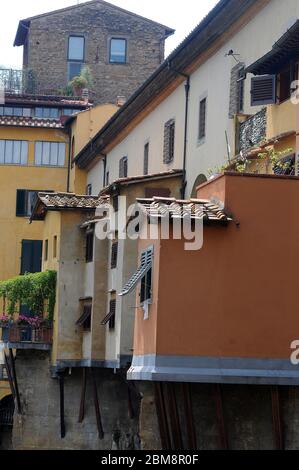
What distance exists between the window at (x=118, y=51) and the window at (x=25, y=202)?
496 inches

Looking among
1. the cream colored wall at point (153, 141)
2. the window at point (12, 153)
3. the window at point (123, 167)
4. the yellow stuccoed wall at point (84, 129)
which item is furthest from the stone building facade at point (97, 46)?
the window at point (123, 167)

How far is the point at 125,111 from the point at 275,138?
813 inches

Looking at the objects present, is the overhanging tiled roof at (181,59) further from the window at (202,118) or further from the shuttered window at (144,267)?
the shuttered window at (144,267)

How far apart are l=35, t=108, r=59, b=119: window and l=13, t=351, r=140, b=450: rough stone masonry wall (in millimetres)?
20588

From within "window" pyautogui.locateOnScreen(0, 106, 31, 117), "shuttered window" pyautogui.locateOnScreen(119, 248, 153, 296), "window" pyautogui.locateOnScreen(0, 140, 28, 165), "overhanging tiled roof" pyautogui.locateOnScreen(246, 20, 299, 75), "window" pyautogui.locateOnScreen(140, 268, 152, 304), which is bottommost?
"window" pyautogui.locateOnScreen(140, 268, 152, 304)

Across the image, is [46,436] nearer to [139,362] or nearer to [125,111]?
[125,111]

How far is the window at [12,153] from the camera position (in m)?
59.9

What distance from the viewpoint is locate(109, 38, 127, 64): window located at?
6956 centimetres

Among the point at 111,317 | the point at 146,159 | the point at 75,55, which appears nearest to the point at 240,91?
the point at 111,317

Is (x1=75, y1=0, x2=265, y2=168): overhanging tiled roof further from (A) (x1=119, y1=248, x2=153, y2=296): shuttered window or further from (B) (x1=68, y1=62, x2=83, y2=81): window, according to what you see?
(B) (x1=68, y1=62, x2=83, y2=81): window

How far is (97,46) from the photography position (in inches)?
2756

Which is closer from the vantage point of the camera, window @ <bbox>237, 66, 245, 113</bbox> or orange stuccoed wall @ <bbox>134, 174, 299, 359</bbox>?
orange stuccoed wall @ <bbox>134, 174, 299, 359</bbox>

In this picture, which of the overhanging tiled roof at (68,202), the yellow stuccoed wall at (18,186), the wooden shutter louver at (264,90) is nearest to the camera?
the wooden shutter louver at (264,90)

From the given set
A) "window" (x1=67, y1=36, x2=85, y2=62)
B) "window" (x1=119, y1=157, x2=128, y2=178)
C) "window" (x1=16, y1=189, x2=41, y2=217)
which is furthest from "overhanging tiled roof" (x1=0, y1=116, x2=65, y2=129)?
"window" (x1=119, y1=157, x2=128, y2=178)
